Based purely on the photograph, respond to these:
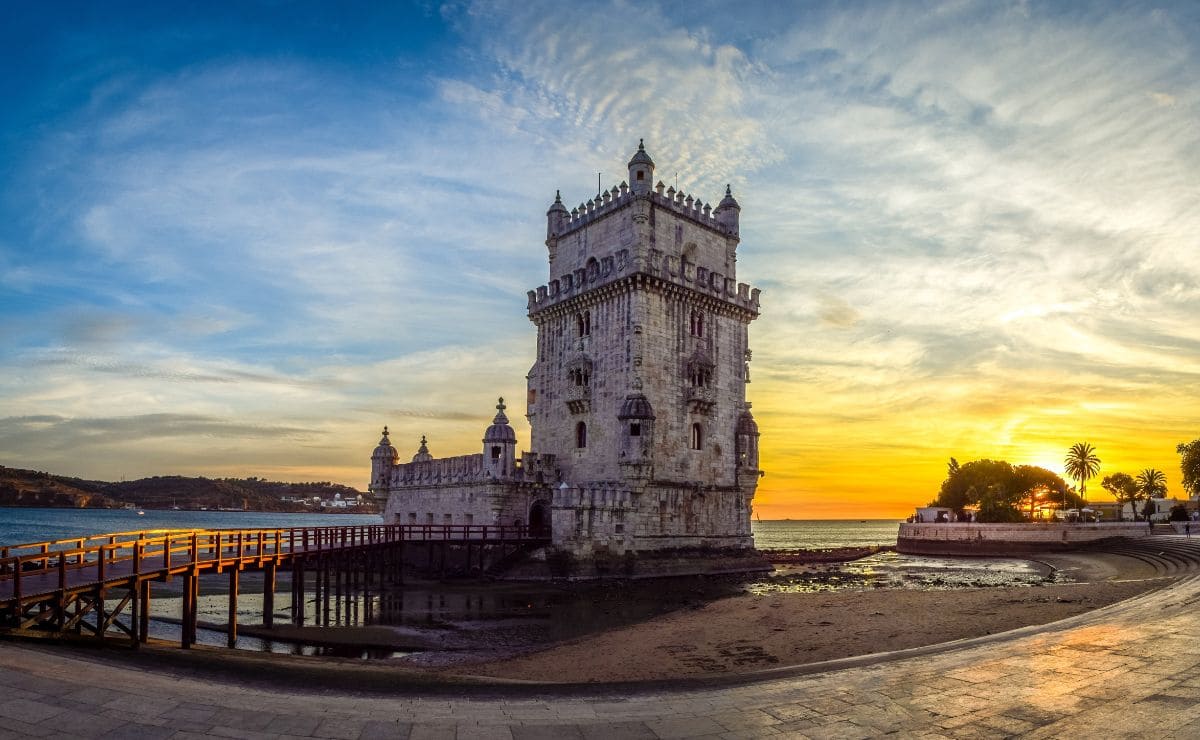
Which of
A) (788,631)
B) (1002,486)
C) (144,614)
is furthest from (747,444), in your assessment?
(1002,486)

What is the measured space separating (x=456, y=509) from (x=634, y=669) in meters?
29.1

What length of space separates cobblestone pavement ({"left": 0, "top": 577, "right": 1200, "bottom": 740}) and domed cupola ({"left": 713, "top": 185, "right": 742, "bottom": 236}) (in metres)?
38.3

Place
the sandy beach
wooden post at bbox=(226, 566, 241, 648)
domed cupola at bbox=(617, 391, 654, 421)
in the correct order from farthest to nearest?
1. domed cupola at bbox=(617, 391, 654, 421)
2. wooden post at bbox=(226, 566, 241, 648)
3. the sandy beach

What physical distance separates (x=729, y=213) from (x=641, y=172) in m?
8.03

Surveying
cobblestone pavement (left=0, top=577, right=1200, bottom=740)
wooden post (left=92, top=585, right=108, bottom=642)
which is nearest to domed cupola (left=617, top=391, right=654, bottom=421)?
wooden post (left=92, top=585, right=108, bottom=642)

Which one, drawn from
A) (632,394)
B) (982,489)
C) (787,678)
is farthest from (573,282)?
(982,489)

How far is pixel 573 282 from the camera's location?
1780 inches

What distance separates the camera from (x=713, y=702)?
10.7m

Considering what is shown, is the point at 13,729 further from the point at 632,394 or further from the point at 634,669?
the point at 632,394

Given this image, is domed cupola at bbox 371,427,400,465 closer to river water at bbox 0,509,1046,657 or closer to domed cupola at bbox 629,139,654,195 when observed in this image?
river water at bbox 0,509,1046,657

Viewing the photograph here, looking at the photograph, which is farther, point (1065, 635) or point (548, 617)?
point (548, 617)

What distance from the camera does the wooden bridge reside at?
54.5ft

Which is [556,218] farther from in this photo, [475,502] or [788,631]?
[788,631]

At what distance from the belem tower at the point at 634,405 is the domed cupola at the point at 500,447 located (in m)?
0.08
